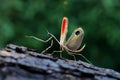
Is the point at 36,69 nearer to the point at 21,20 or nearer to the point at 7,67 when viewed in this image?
the point at 7,67

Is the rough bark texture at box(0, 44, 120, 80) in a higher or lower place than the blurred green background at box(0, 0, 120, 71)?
lower

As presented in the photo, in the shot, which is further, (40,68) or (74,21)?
(74,21)

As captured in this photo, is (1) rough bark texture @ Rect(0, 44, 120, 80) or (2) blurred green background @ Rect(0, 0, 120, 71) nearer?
(1) rough bark texture @ Rect(0, 44, 120, 80)

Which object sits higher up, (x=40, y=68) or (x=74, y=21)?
(x=74, y=21)

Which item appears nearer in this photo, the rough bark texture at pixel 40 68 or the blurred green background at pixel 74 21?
the rough bark texture at pixel 40 68

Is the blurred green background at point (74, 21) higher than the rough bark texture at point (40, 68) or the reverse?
higher
